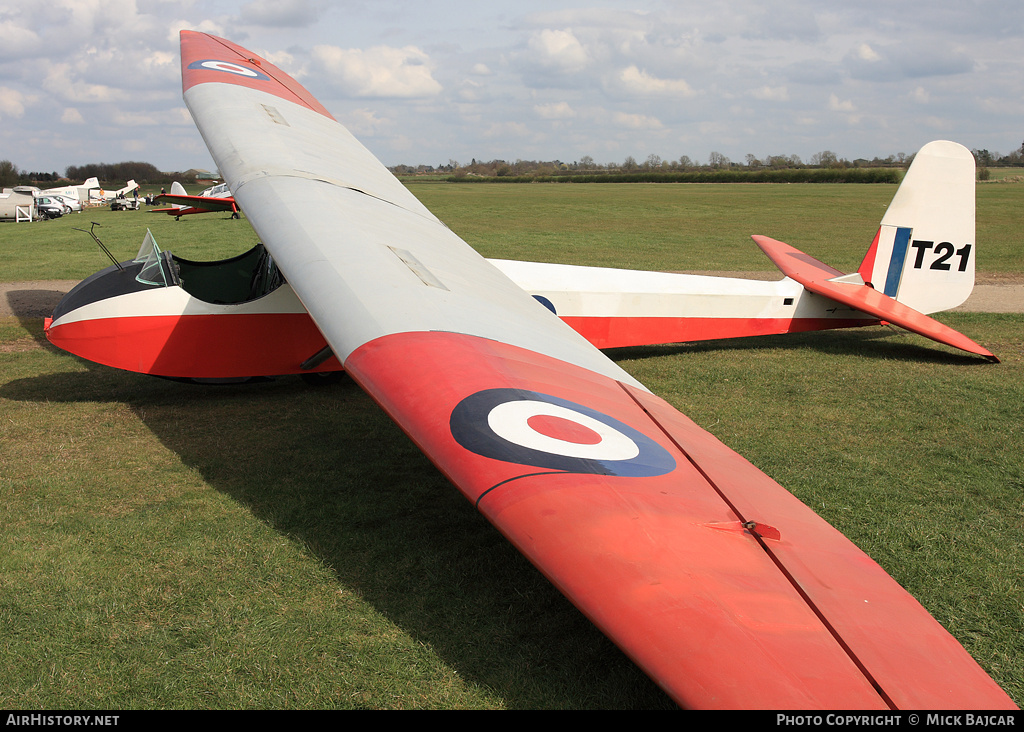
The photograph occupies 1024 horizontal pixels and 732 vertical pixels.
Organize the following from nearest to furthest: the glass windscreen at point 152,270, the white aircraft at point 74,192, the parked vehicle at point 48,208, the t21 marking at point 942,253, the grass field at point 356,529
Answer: the grass field at point 356,529 < the glass windscreen at point 152,270 < the t21 marking at point 942,253 < the parked vehicle at point 48,208 < the white aircraft at point 74,192

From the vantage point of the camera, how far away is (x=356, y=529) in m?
4.59

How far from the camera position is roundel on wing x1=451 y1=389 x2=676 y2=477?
8.95ft

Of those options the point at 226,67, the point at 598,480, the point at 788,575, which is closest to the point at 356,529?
the point at 598,480

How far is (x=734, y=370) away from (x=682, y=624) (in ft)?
22.1

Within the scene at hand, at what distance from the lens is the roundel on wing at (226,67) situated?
351 inches

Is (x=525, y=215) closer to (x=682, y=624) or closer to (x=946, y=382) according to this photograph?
(x=946, y=382)

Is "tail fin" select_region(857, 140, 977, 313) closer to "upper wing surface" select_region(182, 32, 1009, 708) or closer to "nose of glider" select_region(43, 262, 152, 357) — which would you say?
"upper wing surface" select_region(182, 32, 1009, 708)

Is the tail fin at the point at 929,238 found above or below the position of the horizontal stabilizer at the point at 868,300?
above

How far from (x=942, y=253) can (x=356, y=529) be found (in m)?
8.41

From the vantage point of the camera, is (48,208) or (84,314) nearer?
(84,314)

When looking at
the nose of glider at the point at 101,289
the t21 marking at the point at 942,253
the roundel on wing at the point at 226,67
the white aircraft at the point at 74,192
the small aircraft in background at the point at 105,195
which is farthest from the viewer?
the small aircraft in background at the point at 105,195

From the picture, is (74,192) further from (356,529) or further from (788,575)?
(788,575)

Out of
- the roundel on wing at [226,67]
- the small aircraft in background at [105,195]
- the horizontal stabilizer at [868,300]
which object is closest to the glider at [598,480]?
the roundel on wing at [226,67]

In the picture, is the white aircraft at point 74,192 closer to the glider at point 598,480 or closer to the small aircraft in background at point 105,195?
the small aircraft in background at point 105,195
